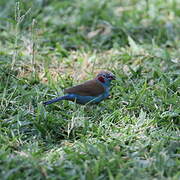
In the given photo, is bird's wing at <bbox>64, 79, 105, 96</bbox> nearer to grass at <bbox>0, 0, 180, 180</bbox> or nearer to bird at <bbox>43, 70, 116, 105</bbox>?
bird at <bbox>43, 70, 116, 105</bbox>

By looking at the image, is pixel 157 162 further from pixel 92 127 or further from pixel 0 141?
pixel 0 141

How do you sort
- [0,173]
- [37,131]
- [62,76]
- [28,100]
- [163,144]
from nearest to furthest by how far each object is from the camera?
[0,173], [163,144], [37,131], [28,100], [62,76]

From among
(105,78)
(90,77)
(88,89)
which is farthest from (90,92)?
(90,77)

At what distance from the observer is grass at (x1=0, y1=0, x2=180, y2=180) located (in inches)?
152

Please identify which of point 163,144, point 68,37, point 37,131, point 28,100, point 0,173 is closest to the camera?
point 0,173

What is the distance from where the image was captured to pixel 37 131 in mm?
4551

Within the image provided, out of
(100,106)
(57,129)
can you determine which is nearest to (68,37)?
(100,106)

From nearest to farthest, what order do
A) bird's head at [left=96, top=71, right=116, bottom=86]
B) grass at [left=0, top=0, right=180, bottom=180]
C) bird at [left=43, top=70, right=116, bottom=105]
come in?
grass at [left=0, top=0, right=180, bottom=180] → bird at [left=43, top=70, right=116, bottom=105] → bird's head at [left=96, top=71, right=116, bottom=86]

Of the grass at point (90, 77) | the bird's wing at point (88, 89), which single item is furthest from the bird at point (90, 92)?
the grass at point (90, 77)

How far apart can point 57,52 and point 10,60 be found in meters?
0.81

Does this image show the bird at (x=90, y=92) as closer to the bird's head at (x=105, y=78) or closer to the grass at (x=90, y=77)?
the bird's head at (x=105, y=78)

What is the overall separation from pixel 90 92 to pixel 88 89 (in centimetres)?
4

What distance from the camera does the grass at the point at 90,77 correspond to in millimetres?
3850

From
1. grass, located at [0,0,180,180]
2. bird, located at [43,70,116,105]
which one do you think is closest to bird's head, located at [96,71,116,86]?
bird, located at [43,70,116,105]
